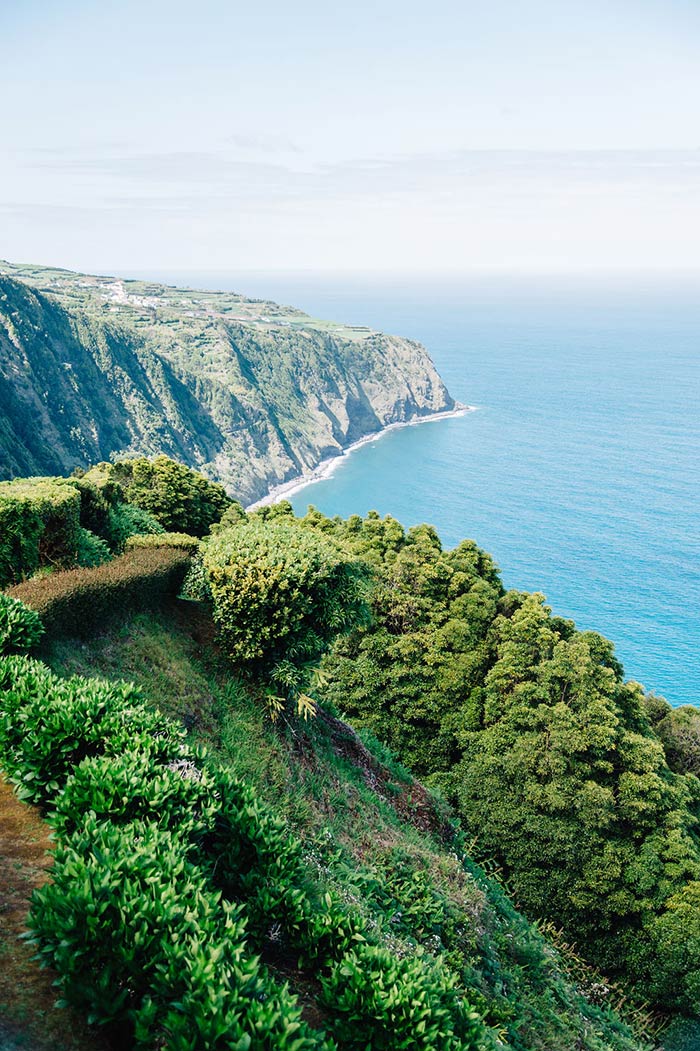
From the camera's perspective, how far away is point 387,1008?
8.05 m

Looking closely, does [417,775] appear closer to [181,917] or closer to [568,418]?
Result: [181,917]

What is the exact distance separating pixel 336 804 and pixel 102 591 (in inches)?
282

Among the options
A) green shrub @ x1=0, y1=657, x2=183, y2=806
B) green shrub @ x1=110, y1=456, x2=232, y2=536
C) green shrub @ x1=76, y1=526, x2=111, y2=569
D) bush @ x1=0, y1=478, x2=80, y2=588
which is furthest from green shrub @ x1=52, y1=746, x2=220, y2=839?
green shrub @ x1=110, y1=456, x2=232, y2=536

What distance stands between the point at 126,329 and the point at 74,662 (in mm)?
177129

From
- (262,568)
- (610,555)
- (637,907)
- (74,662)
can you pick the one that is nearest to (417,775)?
(637,907)

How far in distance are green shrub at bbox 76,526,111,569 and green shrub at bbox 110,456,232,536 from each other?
2676 centimetres

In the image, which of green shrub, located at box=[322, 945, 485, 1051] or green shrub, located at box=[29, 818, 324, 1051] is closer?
green shrub, located at box=[29, 818, 324, 1051]

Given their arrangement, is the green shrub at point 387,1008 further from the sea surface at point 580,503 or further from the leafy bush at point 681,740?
the sea surface at point 580,503

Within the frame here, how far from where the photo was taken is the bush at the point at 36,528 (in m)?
19.7

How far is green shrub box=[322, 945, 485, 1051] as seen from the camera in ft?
26.2

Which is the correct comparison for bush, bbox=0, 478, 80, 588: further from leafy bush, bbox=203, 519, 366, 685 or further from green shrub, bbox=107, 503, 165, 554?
leafy bush, bbox=203, 519, 366, 685

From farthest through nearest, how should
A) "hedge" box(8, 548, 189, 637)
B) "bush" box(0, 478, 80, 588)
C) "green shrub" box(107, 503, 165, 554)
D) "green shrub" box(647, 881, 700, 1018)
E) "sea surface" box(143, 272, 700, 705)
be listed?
"sea surface" box(143, 272, 700, 705) → "green shrub" box(107, 503, 165, 554) → "green shrub" box(647, 881, 700, 1018) → "bush" box(0, 478, 80, 588) → "hedge" box(8, 548, 189, 637)

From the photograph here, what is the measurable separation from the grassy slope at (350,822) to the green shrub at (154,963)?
19.6 ft

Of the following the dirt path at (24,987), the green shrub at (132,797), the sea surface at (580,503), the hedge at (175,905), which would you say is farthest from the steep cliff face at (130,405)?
the dirt path at (24,987)
